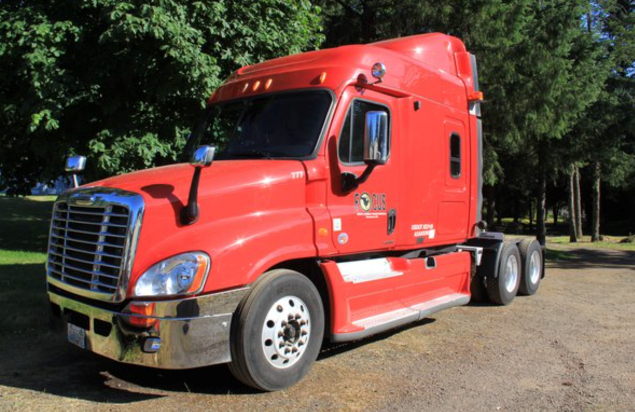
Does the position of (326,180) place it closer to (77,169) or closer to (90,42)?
(77,169)

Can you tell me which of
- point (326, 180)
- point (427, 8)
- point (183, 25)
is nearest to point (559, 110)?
point (427, 8)

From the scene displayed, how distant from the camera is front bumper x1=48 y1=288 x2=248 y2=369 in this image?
12.4 feet

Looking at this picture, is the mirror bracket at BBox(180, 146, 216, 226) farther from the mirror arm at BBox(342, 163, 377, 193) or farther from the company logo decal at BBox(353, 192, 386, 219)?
→ the company logo decal at BBox(353, 192, 386, 219)

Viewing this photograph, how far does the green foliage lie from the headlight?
5135 mm

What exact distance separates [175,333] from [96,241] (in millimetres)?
1020

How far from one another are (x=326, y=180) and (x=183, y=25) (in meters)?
5.03

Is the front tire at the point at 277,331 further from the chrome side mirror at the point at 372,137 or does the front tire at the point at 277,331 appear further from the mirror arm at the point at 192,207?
the chrome side mirror at the point at 372,137

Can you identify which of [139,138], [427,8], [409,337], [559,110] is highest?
[427,8]

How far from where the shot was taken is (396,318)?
5.35 metres

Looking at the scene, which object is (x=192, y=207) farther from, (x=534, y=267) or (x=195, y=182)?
(x=534, y=267)

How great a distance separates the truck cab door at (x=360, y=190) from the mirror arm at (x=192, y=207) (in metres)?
1.38

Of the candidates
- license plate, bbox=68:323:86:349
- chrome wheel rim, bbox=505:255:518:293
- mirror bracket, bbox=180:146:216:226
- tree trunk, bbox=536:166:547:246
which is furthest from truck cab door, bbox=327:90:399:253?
tree trunk, bbox=536:166:547:246

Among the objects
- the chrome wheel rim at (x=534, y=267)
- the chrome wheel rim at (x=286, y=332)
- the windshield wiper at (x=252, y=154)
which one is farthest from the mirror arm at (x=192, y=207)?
the chrome wheel rim at (x=534, y=267)

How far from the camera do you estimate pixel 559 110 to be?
13695mm
